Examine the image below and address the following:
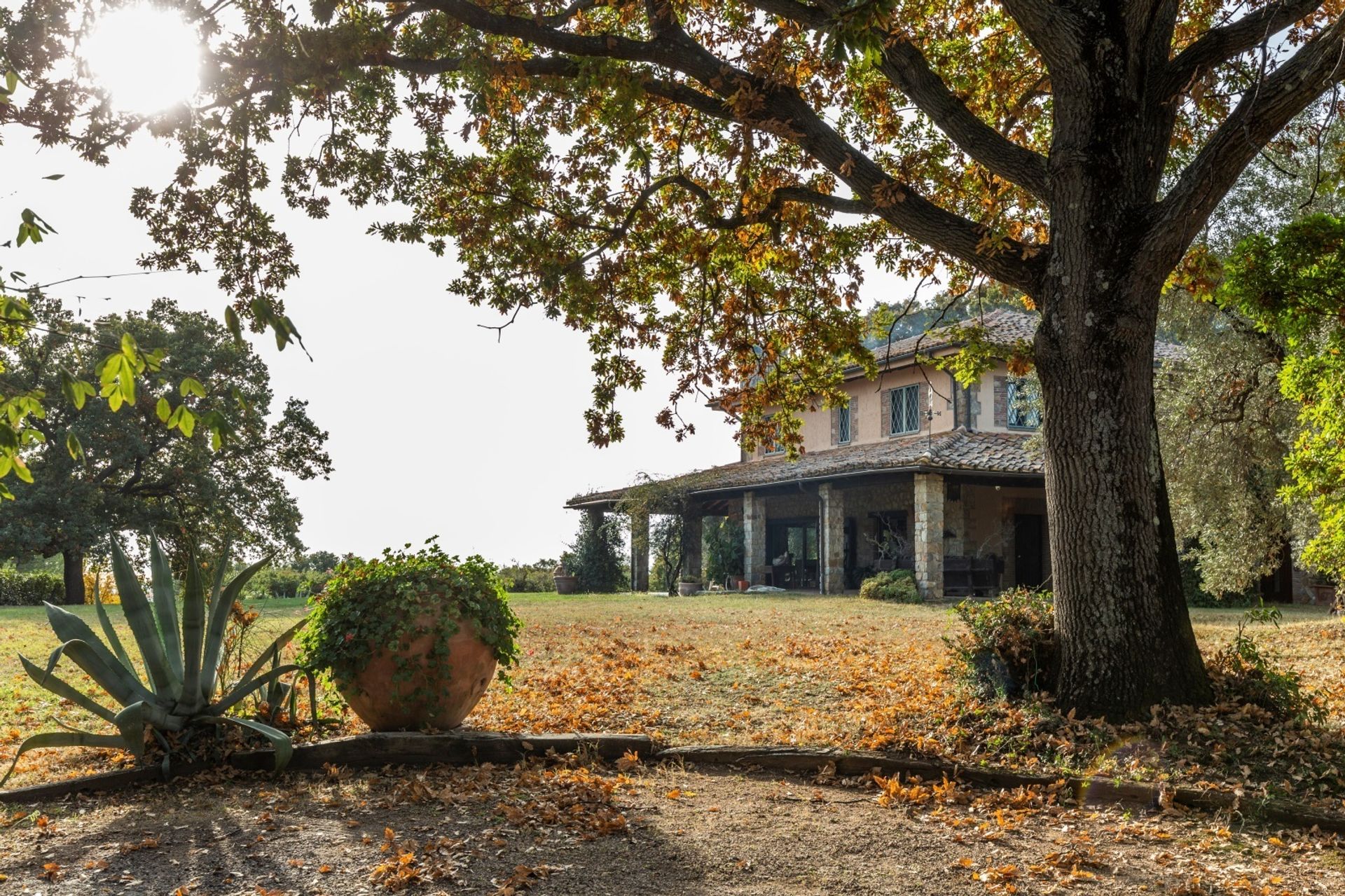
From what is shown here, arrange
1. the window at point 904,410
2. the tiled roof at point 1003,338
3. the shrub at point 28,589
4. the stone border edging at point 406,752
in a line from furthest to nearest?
the shrub at point 28,589 < the window at point 904,410 < the tiled roof at point 1003,338 < the stone border edging at point 406,752

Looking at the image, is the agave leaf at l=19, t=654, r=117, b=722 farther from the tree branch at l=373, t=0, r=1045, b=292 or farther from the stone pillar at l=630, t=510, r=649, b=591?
the stone pillar at l=630, t=510, r=649, b=591

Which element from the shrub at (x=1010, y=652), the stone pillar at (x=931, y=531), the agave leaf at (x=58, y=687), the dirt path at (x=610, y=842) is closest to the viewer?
the dirt path at (x=610, y=842)

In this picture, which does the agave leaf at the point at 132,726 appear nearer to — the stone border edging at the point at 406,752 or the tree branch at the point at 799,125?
the stone border edging at the point at 406,752

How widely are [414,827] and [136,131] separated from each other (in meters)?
6.31

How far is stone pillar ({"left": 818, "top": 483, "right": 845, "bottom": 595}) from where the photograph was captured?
23297 mm

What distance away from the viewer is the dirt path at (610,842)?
13.3 feet

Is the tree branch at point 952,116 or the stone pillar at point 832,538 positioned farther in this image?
the stone pillar at point 832,538

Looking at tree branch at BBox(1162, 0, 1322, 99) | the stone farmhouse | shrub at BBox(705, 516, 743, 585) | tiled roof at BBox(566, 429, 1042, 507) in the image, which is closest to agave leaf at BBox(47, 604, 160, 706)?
tree branch at BBox(1162, 0, 1322, 99)

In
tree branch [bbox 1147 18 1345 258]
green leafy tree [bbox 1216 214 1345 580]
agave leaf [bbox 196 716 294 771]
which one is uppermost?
tree branch [bbox 1147 18 1345 258]

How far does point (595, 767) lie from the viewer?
6.00 meters

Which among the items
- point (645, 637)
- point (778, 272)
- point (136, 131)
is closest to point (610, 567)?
point (645, 637)

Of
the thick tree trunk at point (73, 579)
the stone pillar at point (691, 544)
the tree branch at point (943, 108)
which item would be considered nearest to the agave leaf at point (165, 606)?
the tree branch at point (943, 108)

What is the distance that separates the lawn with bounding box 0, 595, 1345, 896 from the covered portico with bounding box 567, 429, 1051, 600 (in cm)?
1243

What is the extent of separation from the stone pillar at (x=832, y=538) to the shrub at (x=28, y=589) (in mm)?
19390
